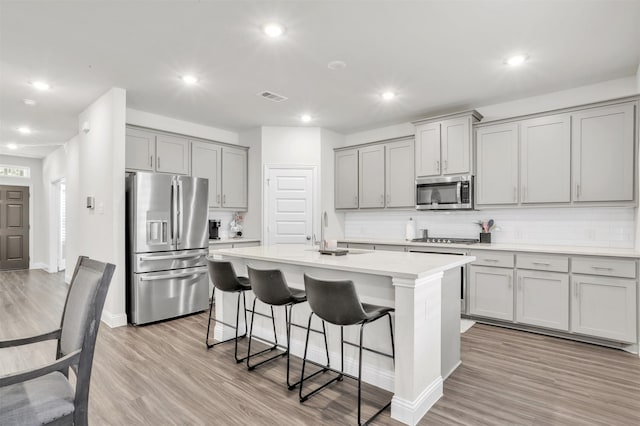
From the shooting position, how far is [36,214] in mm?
8266

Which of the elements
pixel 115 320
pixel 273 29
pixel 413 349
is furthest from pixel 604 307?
pixel 115 320

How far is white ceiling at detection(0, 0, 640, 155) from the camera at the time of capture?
2521 millimetres

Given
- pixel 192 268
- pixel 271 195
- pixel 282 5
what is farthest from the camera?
pixel 271 195

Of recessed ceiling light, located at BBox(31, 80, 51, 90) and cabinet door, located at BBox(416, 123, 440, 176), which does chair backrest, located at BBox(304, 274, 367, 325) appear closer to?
cabinet door, located at BBox(416, 123, 440, 176)

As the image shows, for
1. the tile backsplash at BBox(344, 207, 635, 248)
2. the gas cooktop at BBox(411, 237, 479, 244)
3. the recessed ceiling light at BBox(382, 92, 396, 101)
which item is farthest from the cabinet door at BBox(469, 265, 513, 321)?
the recessed ceiling light at BBox(382, 92, 396, 101)

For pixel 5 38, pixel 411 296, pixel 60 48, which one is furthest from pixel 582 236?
pixel 5 38

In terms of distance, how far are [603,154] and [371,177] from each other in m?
2.84

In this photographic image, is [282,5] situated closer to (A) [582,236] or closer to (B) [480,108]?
(B) [480,108]

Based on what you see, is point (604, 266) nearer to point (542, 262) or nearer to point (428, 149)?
point (542, 262)

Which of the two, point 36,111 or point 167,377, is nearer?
point 167,377

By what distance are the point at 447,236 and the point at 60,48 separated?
4.87m

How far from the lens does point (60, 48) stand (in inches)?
121

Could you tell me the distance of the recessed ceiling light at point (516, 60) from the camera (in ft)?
10.5

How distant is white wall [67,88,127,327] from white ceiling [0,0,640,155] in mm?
273
